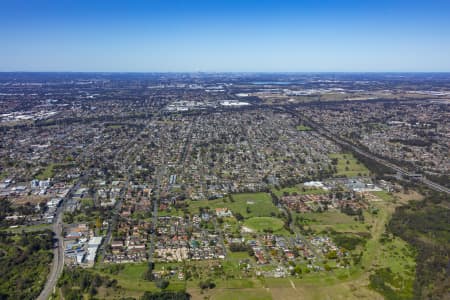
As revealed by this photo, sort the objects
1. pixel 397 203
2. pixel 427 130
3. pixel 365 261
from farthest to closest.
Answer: pixel 427 130
pixel 397 203
pixel 365 261

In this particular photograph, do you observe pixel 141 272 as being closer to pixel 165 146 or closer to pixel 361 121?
pixel 165 146

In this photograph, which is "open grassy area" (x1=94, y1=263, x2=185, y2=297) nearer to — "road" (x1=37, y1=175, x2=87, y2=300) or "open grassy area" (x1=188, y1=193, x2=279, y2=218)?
"road" (x1=37, y1=175, x2=87, y2=300)

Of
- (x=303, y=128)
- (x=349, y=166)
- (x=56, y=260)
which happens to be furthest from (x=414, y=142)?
(x=56, y=260)

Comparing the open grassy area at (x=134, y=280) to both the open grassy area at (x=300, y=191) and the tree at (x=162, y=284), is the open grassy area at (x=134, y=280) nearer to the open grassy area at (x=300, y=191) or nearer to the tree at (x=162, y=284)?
the tree at (x=162, y=284)

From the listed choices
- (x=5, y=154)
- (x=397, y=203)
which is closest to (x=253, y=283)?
(x=397, y=203)

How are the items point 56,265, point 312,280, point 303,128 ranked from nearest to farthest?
1. point 312,280
2. point 56,265
3. point 303,128

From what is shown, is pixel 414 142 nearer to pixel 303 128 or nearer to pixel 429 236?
pixel 303 128

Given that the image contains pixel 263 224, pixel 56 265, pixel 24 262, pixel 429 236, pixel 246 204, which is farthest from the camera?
pixel 246 204
